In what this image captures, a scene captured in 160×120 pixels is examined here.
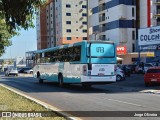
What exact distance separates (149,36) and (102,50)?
2424 centimetres

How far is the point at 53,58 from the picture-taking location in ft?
107

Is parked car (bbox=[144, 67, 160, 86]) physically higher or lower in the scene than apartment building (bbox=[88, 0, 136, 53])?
lower

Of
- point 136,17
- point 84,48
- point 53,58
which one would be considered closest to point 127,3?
point 136,17

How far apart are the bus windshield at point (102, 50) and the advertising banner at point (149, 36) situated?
71.9ft

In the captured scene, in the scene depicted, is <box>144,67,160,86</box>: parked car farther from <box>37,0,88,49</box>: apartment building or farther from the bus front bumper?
<box>37,0,88,49</box>: apartment building

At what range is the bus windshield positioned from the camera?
86.6 feet

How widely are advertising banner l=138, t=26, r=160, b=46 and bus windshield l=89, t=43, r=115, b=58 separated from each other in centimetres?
2192

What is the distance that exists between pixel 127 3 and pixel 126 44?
9.32 metres

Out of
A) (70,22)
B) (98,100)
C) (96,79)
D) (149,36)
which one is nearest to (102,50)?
(96,79)

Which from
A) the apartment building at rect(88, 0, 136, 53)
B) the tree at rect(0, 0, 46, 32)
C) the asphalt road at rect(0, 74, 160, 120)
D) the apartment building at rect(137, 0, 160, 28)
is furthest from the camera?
the apartment building at rect(88, 0, 136, 53)

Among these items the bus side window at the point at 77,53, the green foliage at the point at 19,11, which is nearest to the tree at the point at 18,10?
the green foliage at the point at 19,11

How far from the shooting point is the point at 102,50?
26.6 meters

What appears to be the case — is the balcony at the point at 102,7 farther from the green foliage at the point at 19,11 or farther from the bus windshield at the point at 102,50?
the green foliage at the point at 19,11

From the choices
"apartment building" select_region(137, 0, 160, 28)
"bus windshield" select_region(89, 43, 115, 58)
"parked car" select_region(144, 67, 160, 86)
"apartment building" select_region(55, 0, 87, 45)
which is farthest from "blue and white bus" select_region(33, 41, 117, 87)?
"apartment building" select_region(55, 0, 87, 45)
